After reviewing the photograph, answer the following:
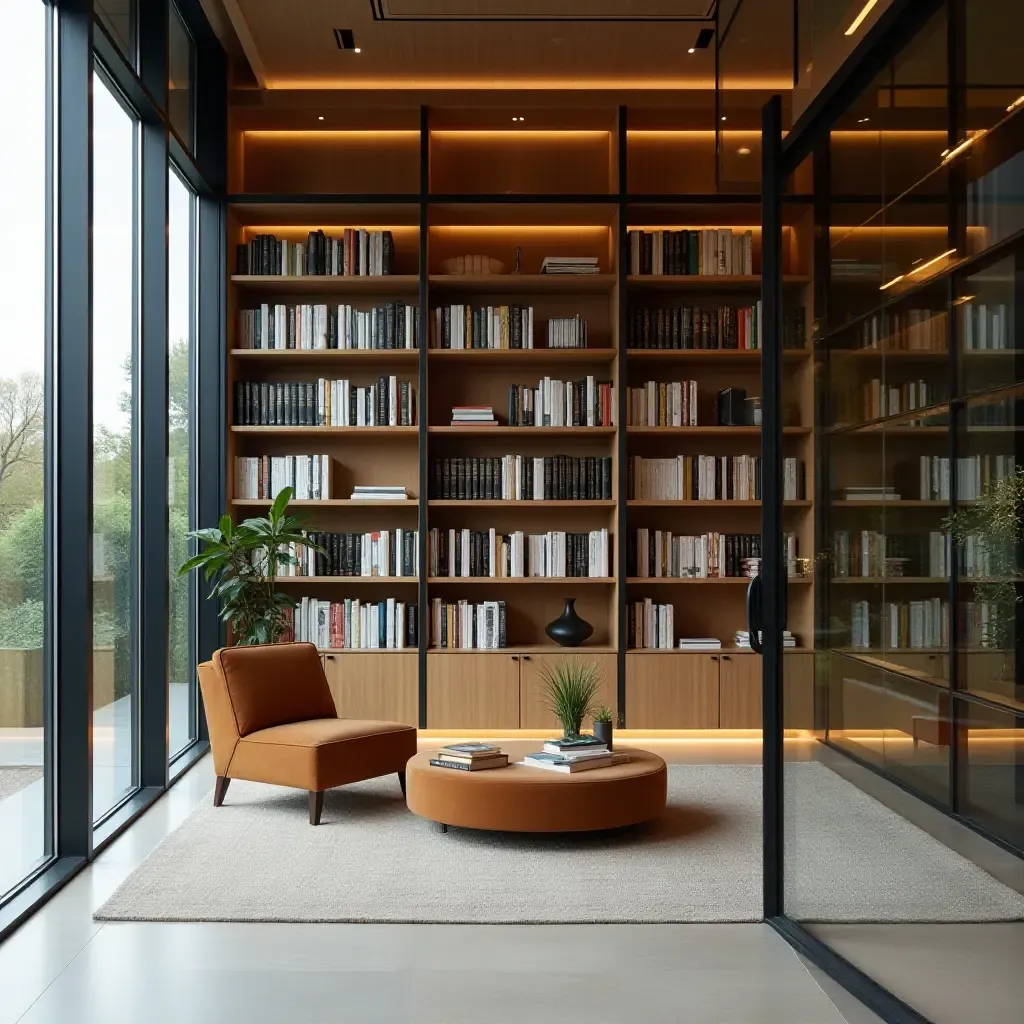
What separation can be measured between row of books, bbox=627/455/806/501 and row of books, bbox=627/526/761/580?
0.77 ft

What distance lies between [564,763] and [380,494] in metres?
2.72

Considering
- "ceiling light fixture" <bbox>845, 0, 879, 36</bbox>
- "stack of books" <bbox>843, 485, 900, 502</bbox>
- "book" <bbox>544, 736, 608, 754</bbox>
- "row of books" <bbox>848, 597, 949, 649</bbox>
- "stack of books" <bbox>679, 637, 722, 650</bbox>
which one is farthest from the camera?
"stack of books" <bbox>679, 637, 722, 650</bbox>

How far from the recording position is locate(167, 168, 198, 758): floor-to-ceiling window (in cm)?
601

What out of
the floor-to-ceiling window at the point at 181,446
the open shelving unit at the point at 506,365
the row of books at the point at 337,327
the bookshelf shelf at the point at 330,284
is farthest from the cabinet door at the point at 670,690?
the bookshelf shelf at the point at 330,284

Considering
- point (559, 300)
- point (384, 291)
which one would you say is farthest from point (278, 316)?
point (559, 300)

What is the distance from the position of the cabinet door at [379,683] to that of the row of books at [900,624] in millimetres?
4041

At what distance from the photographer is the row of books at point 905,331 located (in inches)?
105

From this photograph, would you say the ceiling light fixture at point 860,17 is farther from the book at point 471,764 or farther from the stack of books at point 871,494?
the book at point 471,764

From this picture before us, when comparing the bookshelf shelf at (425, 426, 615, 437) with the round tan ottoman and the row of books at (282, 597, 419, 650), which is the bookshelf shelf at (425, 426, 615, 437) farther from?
the round tan ottoman

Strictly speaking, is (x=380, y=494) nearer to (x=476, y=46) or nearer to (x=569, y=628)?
(x=569, y=628)

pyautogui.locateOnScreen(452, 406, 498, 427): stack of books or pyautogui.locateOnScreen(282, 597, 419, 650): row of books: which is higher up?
pyautogui.locateOnScreen(452, 406, 498, 427): stack of books

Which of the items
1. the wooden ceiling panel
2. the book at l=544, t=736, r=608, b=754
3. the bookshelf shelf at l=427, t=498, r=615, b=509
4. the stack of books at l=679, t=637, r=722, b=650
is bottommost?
the book at l=544, t=736, r=608, b=754

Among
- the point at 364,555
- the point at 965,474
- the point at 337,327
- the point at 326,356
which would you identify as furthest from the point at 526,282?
the point at 965,474

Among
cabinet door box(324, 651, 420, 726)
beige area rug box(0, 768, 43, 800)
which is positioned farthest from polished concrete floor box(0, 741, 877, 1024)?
cabinet door box(324, 651, 420, 726)
